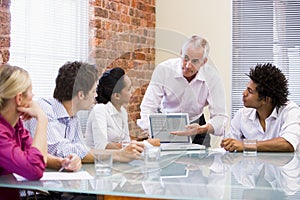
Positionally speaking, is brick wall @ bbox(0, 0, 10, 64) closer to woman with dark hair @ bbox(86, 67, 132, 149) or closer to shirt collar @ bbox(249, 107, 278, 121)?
woman with dark hair @ bbox(86, 67, 132, 149)

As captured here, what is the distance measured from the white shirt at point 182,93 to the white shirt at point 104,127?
1.92ft

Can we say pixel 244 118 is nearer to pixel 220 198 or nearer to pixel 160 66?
pixel 160 66

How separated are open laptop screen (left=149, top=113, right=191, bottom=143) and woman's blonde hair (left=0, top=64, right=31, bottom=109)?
1072 mm

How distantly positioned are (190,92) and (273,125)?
66cm

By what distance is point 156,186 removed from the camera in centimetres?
180

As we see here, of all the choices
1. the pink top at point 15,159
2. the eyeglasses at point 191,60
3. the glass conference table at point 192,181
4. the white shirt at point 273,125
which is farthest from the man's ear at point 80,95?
the white shirt at point 273,125

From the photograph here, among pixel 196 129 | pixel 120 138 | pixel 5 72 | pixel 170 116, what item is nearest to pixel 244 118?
pixel 196 129

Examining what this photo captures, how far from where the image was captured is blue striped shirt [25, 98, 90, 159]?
2344 millimetres

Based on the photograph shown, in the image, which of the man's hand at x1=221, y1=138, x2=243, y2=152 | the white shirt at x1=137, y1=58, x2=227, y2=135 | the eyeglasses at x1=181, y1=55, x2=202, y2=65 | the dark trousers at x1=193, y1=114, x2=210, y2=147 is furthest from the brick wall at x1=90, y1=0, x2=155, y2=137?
A: the man's hand at x1=221, y1=138, x2=243, y2=152

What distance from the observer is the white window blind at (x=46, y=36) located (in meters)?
3.54

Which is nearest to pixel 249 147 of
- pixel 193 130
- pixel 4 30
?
pixel 193 130

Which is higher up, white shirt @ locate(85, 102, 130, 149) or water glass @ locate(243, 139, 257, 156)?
white shirt @ locate(85, 102, 130, 149)

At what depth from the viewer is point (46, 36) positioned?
3826 millimetres

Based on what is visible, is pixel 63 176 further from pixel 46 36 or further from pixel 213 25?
pixel 213 25
